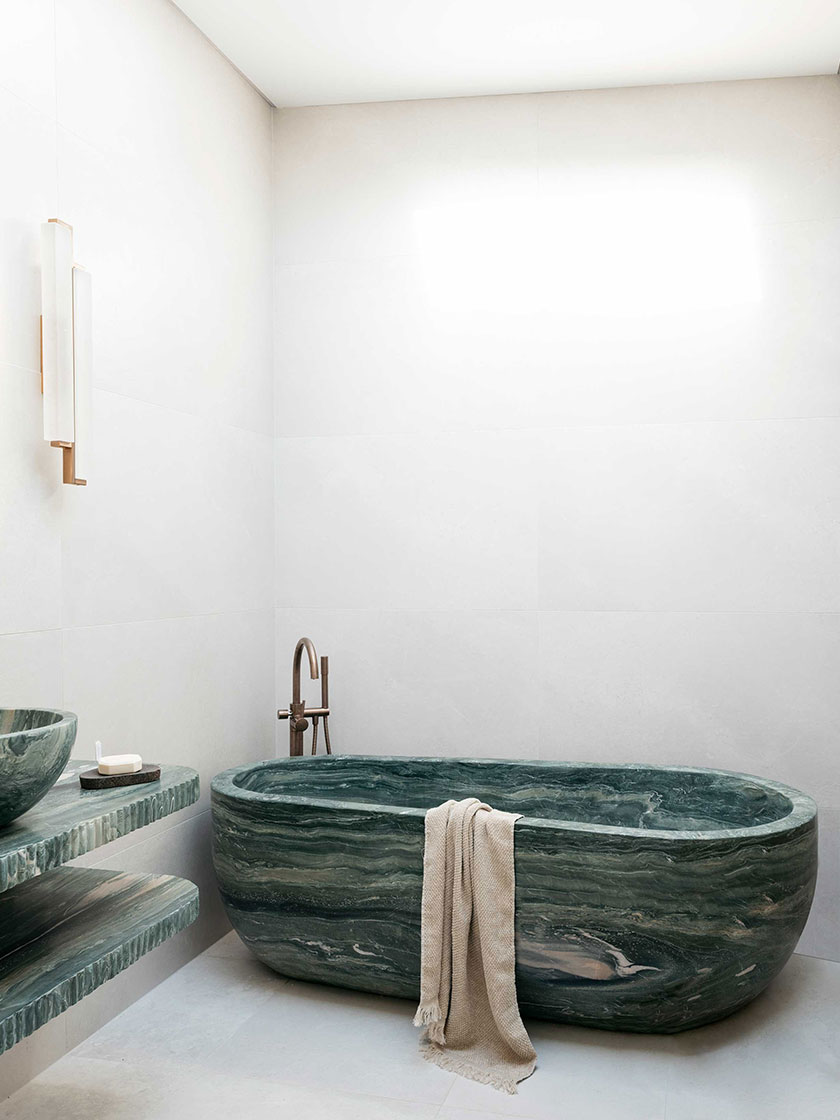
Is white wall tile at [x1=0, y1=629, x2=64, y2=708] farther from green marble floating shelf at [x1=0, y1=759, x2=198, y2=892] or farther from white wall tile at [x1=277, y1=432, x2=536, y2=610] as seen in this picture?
white wall tile at [x1=277, y1=432, x2=536, y2=610]

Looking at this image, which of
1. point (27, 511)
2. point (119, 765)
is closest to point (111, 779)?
point (119, 765)

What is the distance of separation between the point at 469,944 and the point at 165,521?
143 centimetres

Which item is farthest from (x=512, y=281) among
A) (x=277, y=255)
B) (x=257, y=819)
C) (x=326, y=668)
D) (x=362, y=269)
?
(x=257, y=819)

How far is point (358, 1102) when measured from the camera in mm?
2225

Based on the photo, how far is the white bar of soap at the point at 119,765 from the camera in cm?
194

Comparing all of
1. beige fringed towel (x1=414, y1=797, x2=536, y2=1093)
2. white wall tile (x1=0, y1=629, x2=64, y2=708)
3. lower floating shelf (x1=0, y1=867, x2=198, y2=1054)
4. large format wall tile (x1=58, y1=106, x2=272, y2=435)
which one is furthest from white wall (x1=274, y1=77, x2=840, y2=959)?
lower floating shelf (x1=0, y1=867, x2=198, y2=1054)

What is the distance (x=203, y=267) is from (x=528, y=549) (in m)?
1.39

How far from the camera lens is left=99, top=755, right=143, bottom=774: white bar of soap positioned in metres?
1.94

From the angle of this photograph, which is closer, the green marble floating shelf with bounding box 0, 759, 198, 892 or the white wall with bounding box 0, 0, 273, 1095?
the green marble floating shelf with bounding box 0, 759, 198, 892

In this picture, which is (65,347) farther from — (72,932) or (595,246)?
(595,246)

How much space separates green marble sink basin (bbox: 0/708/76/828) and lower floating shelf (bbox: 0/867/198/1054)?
11.3 inches

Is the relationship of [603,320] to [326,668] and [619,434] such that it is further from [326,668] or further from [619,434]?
[326,668]

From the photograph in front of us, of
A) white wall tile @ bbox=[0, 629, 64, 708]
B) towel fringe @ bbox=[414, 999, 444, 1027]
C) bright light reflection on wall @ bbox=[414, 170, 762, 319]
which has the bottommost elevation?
towel fringe @ bbox=[414, 999, 444, 1027]

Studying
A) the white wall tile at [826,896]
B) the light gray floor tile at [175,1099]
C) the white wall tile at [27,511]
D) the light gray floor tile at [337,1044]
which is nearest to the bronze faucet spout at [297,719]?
the light gray floor tile at [337,1044]
